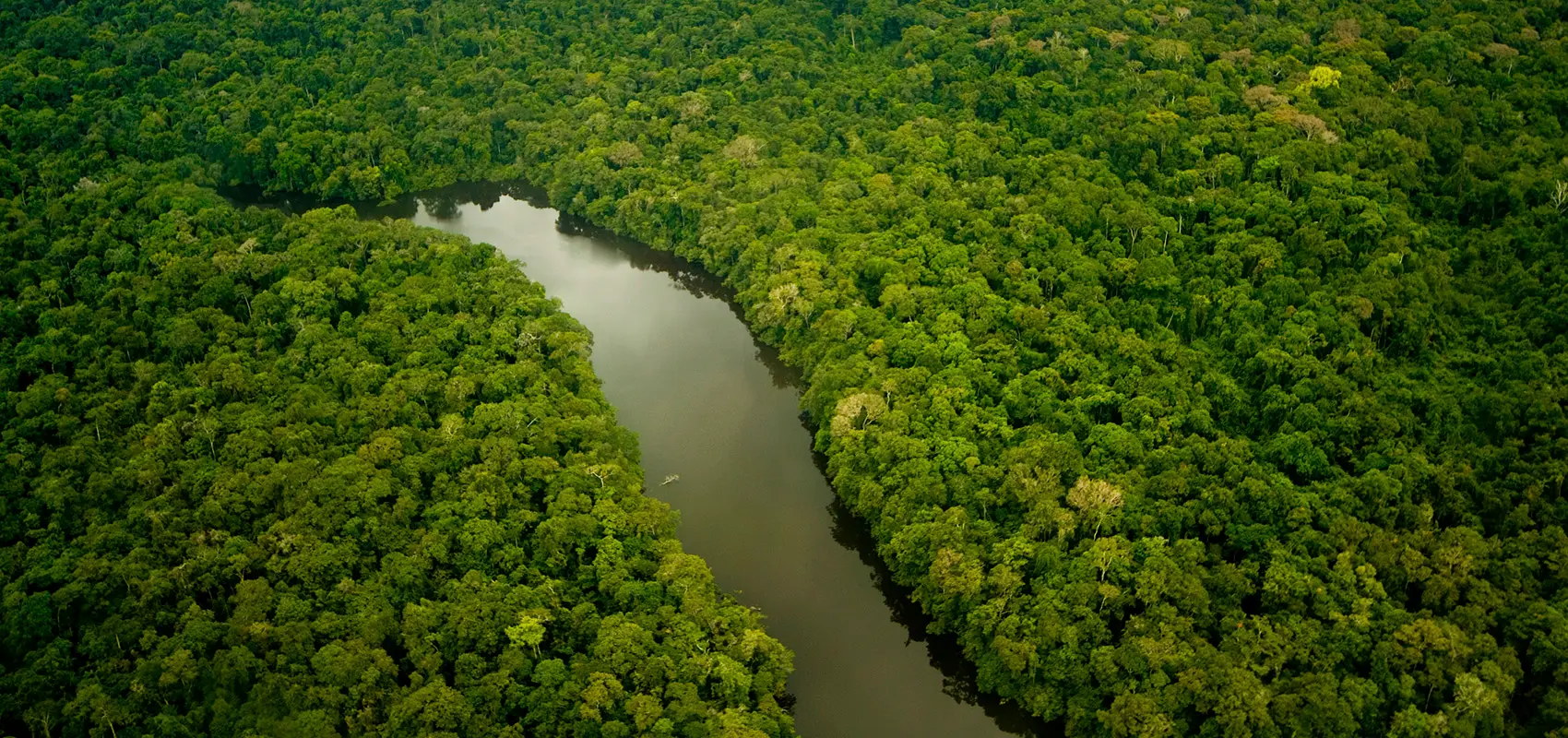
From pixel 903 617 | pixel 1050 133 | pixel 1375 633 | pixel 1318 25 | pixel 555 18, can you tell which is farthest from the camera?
pixel 555 18

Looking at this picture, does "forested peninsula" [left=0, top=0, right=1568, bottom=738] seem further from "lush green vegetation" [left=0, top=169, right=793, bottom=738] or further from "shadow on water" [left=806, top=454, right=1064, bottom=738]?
"shadow on water" [left=806, top=454, right=1064, bottom=738]

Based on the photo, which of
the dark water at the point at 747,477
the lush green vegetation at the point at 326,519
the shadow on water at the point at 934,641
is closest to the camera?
the lush green vegetation at the point at 326,519

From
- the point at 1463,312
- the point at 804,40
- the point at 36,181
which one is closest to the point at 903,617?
the point at 1463,312

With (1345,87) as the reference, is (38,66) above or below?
below

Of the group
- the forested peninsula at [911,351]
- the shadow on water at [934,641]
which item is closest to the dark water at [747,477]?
the shadow on water at [934,641]

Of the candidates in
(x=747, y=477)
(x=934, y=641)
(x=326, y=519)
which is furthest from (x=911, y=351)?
(x=326, y=519)

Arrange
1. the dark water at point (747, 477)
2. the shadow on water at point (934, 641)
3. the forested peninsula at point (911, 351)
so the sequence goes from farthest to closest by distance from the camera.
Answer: the dark water at point (747, 477) < the shadow on water at point (934, 641) < the forested peninsula at point (911, 351)

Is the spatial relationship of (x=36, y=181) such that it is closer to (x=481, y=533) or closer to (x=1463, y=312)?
(x=481, y=533)

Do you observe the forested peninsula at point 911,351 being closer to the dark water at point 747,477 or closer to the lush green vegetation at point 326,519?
the lush green vegetation at point 326,519
